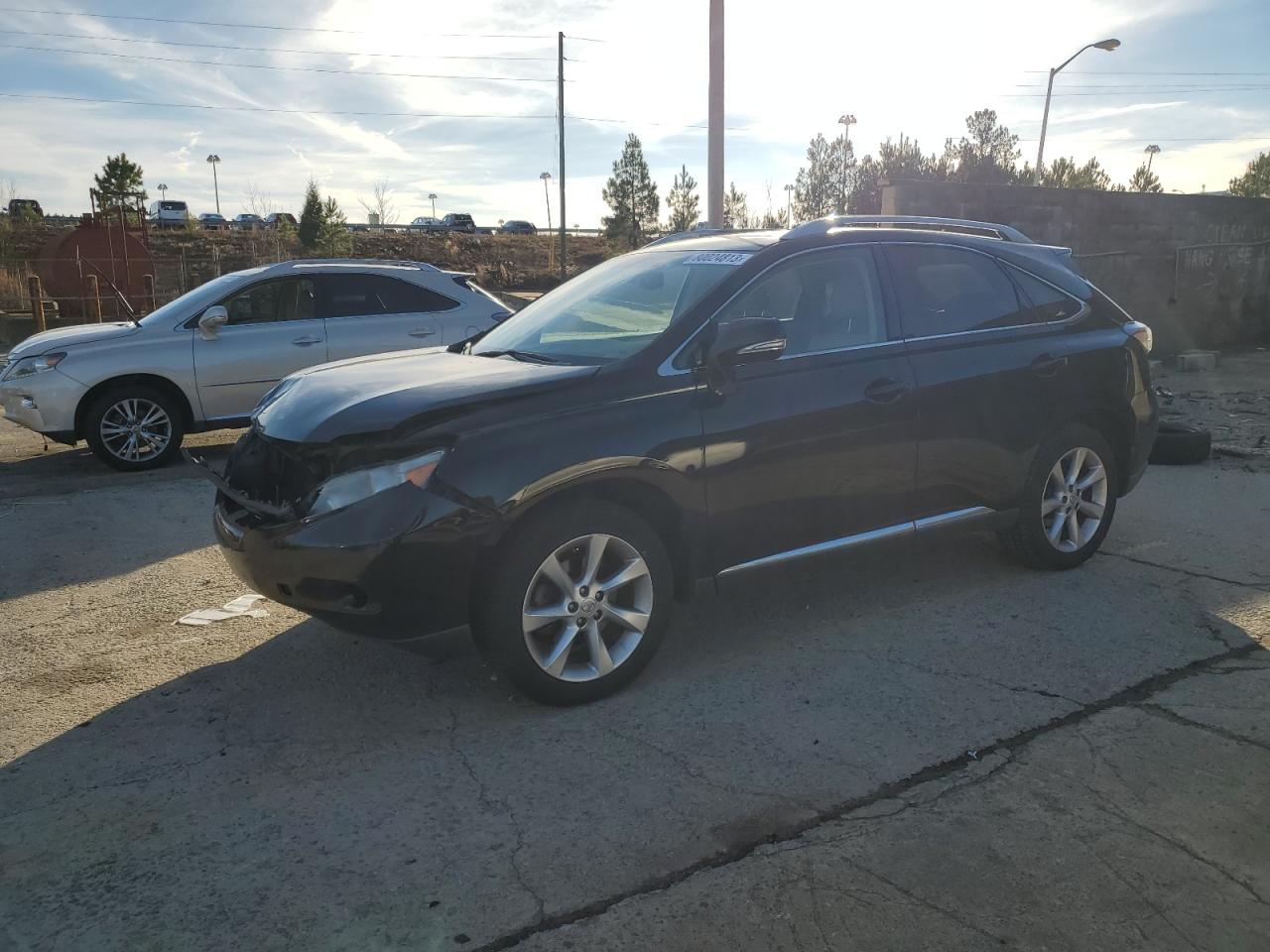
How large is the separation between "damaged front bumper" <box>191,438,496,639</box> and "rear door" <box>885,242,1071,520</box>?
90.3 inches

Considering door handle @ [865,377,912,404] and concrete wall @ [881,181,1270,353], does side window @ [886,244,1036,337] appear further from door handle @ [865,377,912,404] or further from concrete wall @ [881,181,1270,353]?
concrete wall @ [881,181,1270,353]

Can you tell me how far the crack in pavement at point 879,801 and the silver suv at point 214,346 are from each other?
6.73m

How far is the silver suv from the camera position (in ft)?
26.4

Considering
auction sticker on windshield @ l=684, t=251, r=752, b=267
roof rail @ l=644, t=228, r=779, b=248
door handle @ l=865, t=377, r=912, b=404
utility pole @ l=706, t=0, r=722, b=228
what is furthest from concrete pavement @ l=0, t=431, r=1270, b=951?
utility pole @ l=706, t=0, r=722, b=228

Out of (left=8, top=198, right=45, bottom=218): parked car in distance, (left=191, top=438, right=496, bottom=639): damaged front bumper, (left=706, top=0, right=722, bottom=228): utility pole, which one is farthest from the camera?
(left=8, top=198, right=45, bottom=218): parked car in distance

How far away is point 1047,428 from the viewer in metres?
5.07

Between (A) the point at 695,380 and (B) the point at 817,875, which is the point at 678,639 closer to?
(A) the point at 695,380

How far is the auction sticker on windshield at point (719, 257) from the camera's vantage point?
14.3 ft

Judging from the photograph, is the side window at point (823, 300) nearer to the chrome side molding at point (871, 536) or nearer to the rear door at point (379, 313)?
the chrome side molding at point (871, 536)

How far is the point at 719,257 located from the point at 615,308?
534mm

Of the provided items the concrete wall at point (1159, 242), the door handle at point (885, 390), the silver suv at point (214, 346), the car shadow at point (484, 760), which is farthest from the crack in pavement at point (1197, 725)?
the concrete wall at point (1159, 242)

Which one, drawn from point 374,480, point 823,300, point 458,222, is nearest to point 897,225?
point 823,300

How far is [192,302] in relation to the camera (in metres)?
8.60

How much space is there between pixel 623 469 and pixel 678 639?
112 cm
